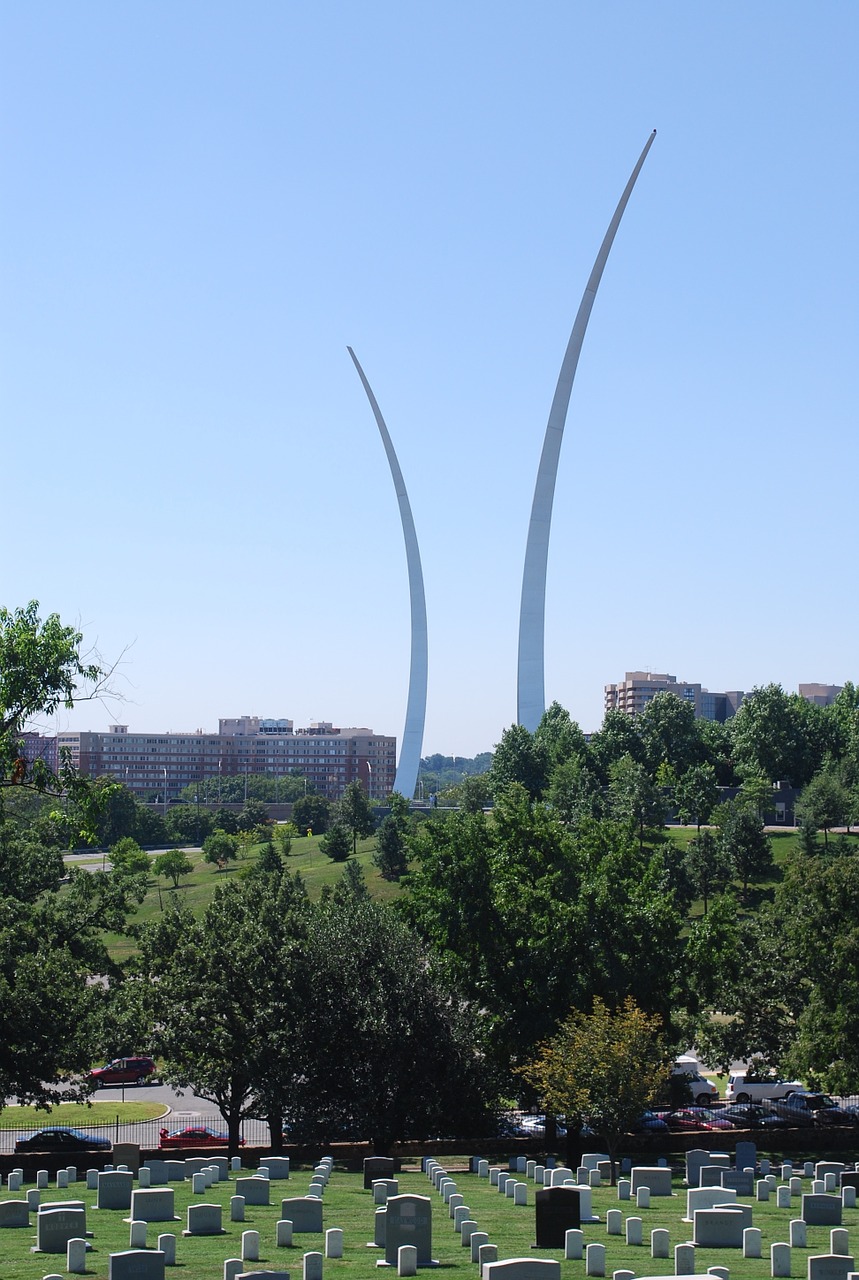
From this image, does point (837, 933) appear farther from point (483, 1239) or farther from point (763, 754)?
point (763, 754)

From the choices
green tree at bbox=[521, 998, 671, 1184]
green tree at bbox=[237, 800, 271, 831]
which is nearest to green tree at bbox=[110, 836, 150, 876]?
green tree at bbox=[237, 800, 271, 831]

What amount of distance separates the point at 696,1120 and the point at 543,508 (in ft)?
221

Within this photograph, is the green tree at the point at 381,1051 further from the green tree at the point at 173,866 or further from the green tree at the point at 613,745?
the green tree at the point at 173,866

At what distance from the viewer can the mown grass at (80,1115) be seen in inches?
1670

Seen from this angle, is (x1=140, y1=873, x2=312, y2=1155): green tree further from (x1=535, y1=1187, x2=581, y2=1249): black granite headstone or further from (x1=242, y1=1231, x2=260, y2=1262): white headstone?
(x1=242, y1=1231, x2=260, y2=1262): white headstone

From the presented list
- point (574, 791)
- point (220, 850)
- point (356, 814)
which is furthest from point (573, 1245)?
point (220, 850)

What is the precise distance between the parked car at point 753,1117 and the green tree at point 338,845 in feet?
228

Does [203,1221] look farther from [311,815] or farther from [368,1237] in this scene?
[311,815]

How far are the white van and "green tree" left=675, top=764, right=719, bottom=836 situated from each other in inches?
1939

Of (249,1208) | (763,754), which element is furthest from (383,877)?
(249,1208)

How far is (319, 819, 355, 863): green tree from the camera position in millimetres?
107750

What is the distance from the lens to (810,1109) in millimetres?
39656

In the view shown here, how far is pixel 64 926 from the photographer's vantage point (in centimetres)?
4181

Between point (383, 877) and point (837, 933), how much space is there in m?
60.5
